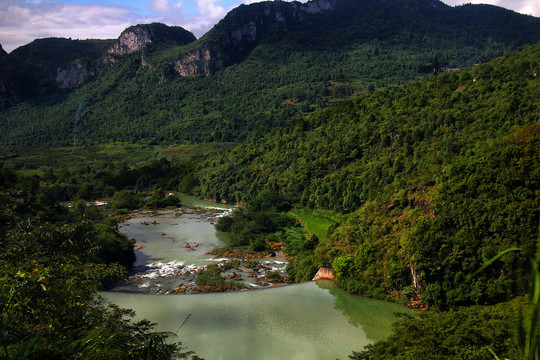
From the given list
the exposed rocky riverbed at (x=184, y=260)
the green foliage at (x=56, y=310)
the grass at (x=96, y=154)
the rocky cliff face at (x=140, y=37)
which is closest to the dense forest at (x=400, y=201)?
the green foliage at (x=56, y=310)

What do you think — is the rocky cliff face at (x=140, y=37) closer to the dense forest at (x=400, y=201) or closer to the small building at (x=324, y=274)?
the dense forest at (x=400, y=201)

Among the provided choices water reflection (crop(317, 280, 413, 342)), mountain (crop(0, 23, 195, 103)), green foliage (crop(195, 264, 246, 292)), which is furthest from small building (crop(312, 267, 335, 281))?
mountain (crop(0, 23, 195, 103))

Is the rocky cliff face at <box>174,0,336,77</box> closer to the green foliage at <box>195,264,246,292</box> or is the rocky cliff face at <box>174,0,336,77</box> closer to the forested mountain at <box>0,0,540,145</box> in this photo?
the forested mountain at <box>0,0,540,145</box>

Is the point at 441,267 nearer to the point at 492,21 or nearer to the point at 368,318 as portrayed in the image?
the point at 368,318

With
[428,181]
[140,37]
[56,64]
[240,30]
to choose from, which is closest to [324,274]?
[428,181]

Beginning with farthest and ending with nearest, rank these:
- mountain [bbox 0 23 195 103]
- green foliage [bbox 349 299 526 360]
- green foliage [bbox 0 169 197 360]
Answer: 1. mountain [bbox 0 23 195 103]
2. green foliage [bbox 349 299 526 360]
3. green foliage [bbox 0 169 197 360]

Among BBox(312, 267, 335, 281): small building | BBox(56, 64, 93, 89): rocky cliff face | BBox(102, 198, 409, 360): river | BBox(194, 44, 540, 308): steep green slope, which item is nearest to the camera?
BBox(102, 198, 409, 360): river

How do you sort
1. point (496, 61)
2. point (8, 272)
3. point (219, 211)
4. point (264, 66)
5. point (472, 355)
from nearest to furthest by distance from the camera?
point (8, 272) < point (472, 355) < point (496, 61) < point (219, 211) < point (264, 66)

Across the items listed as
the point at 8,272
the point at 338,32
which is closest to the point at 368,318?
the point at 8,272
